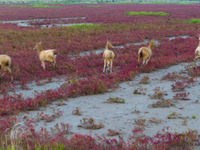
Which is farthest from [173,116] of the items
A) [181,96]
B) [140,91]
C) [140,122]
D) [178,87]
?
[178,87]

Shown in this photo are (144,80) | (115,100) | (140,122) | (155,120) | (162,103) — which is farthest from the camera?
(144,80)

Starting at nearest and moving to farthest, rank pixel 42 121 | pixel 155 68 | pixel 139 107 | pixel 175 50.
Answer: pixel 42 121 → pixel 139 107 → pixel 155 68 → pixel 175 50

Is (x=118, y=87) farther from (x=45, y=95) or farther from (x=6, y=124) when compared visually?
(x=6, y=124)

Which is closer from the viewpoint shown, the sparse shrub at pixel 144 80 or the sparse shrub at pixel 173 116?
the sparse shrub at pixel 173 116

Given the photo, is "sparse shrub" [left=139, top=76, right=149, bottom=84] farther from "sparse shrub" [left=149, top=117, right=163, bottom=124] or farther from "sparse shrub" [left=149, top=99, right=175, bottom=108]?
"sparse shrub" [left=149, top=117, right=163, bottom=124]

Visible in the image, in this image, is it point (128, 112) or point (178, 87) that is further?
point (178, 87)

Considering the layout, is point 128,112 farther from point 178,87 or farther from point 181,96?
point 178,87

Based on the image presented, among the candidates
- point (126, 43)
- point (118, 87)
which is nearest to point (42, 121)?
point (118, 87)

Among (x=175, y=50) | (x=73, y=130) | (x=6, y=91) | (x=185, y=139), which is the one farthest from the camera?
(x=175, y=50)

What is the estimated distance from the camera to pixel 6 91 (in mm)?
9914

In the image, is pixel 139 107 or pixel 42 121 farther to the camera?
pixel 139 107

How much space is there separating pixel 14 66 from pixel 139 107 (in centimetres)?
779

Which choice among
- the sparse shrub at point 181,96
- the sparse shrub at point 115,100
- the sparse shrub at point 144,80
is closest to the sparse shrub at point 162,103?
the sparse shrub at point 181,96

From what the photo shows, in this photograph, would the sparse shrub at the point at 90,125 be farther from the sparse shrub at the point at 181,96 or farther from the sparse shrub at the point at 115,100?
the sparse shrub at the point at 181,96
